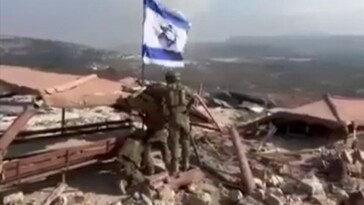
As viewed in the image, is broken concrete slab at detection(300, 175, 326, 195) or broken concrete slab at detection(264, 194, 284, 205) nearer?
broken concrete slab at detection(264, 194, 284, 205)

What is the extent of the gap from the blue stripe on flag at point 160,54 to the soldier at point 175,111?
0.75m

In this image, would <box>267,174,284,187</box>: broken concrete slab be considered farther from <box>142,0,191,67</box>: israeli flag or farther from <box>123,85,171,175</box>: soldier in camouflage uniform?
<box>142,0,191,67</box>: israeli flag

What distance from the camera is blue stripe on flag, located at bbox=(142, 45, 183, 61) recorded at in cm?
1080

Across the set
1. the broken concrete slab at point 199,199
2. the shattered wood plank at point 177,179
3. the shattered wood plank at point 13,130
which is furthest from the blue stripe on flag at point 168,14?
the broken concrete slab at point 199,199

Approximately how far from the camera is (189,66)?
36438mm

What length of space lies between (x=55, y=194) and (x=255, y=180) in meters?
2.66

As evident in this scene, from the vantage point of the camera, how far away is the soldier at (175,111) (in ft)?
33.1

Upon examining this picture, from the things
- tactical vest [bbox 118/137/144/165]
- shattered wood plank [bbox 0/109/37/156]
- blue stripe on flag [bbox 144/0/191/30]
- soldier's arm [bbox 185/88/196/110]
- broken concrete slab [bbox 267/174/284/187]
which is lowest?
broken concrete slab [bbox 267/174/284/187]

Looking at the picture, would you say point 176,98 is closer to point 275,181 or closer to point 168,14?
point 168,14

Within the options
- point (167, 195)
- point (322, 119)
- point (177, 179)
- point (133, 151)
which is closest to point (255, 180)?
point (177, 179)

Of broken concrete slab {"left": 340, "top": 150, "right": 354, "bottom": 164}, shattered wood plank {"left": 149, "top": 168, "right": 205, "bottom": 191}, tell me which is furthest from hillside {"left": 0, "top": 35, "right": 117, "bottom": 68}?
shattered wood plank {"left": 149, "top": 168, "right": 205, "bottom": 191}

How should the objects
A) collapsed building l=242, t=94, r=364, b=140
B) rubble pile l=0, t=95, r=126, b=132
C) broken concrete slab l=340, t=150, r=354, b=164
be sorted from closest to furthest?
broken concrete slab l=340, t=150, r=354, b=164 → collapsed building l=242, t=94, r=364, b=140 → rubble pile l=0, t=95, r=126, b=132

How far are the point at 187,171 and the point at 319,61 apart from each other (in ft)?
110

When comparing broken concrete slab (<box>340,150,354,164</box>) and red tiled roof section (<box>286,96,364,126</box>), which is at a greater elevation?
red tiled roof section (<box>286,96,364,126</box>)
